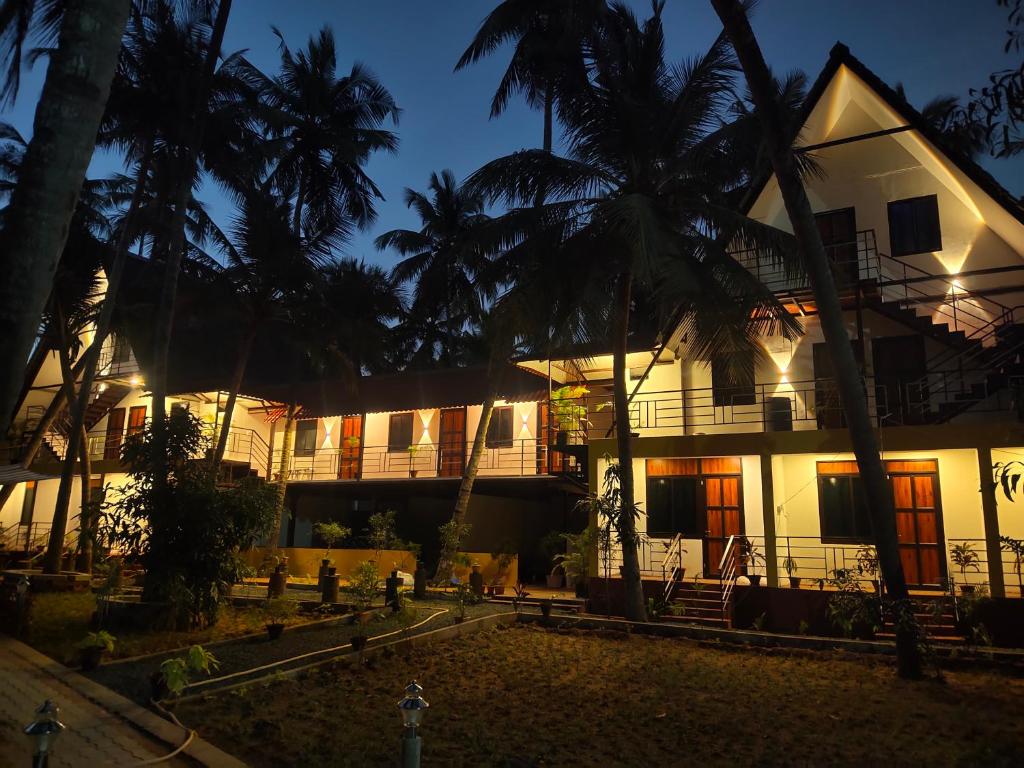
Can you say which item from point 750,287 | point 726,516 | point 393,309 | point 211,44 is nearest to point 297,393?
point 393,309

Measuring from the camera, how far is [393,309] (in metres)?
23.5

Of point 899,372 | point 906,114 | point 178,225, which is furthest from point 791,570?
point 178,225

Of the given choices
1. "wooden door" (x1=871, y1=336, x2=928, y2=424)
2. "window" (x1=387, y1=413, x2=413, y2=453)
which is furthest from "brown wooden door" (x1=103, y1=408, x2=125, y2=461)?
"wooden door" (x1=871, y1=336, x2=928, y2=424)

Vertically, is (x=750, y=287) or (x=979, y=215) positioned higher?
(x=979, y=215)

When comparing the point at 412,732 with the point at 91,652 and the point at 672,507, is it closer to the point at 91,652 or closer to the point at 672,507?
the point at 91,652

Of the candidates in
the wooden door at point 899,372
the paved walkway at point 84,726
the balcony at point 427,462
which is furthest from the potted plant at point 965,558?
the paved walkway at point 84,726

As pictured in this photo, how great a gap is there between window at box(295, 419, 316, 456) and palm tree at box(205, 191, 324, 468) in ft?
16.7

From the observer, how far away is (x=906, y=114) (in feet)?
43.1

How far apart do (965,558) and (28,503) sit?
99.0 ft

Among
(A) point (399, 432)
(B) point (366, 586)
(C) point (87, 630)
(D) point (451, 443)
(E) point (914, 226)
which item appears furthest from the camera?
(A) point (399, 432)

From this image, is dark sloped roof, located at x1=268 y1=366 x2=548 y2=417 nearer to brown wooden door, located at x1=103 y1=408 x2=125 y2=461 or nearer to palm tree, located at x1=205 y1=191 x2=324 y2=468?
palm tree, located at x1=205 y1=191 x2=324 y2=468

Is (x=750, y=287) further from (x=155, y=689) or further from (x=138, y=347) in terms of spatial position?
(x=138, y=347)

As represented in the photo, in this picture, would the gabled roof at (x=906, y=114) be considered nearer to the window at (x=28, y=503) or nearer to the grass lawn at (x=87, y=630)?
the grass lawn at (x=87, y=630)

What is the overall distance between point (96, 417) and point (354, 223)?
12590mm
